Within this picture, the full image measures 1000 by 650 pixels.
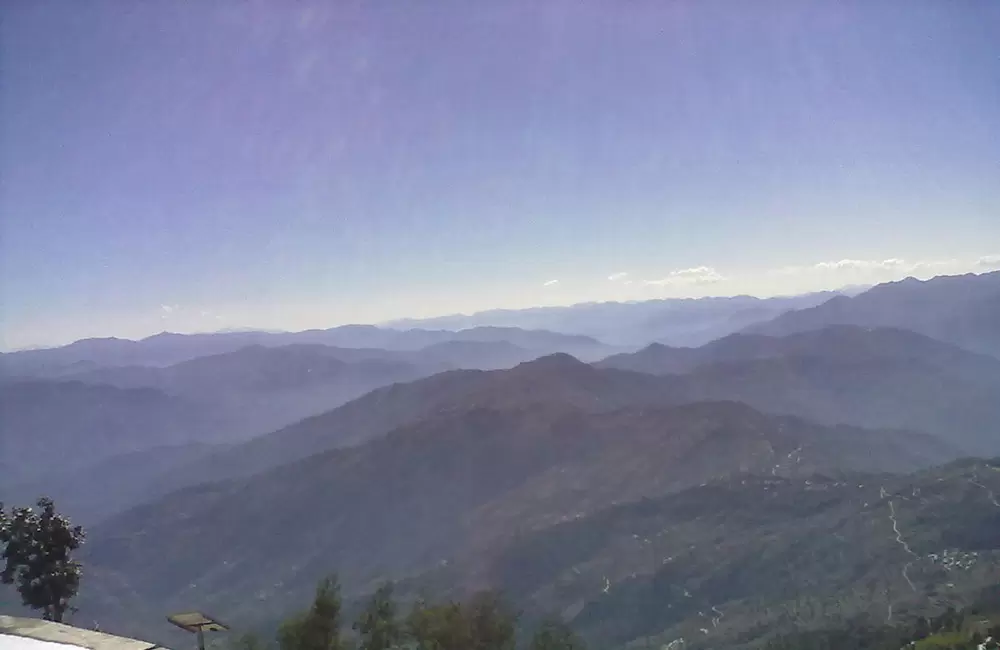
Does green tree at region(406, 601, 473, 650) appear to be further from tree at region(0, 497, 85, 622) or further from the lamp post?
the lamp post

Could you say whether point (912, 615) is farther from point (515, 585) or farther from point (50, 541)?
point (50, 541)

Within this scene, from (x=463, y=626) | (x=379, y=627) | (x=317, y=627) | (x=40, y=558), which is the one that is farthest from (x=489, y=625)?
(x=40, y=558)

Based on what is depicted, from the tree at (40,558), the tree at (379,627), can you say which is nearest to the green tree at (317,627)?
the tree at (379,627)

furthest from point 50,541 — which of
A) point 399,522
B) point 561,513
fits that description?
point 399,522

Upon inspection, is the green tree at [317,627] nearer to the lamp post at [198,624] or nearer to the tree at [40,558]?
the tree at [40,558]

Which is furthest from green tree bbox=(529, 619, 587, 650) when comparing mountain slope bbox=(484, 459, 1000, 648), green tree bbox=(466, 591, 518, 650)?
mountain slope bbox=(484, 459, 1000, 648)

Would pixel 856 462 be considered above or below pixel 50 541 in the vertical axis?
below
